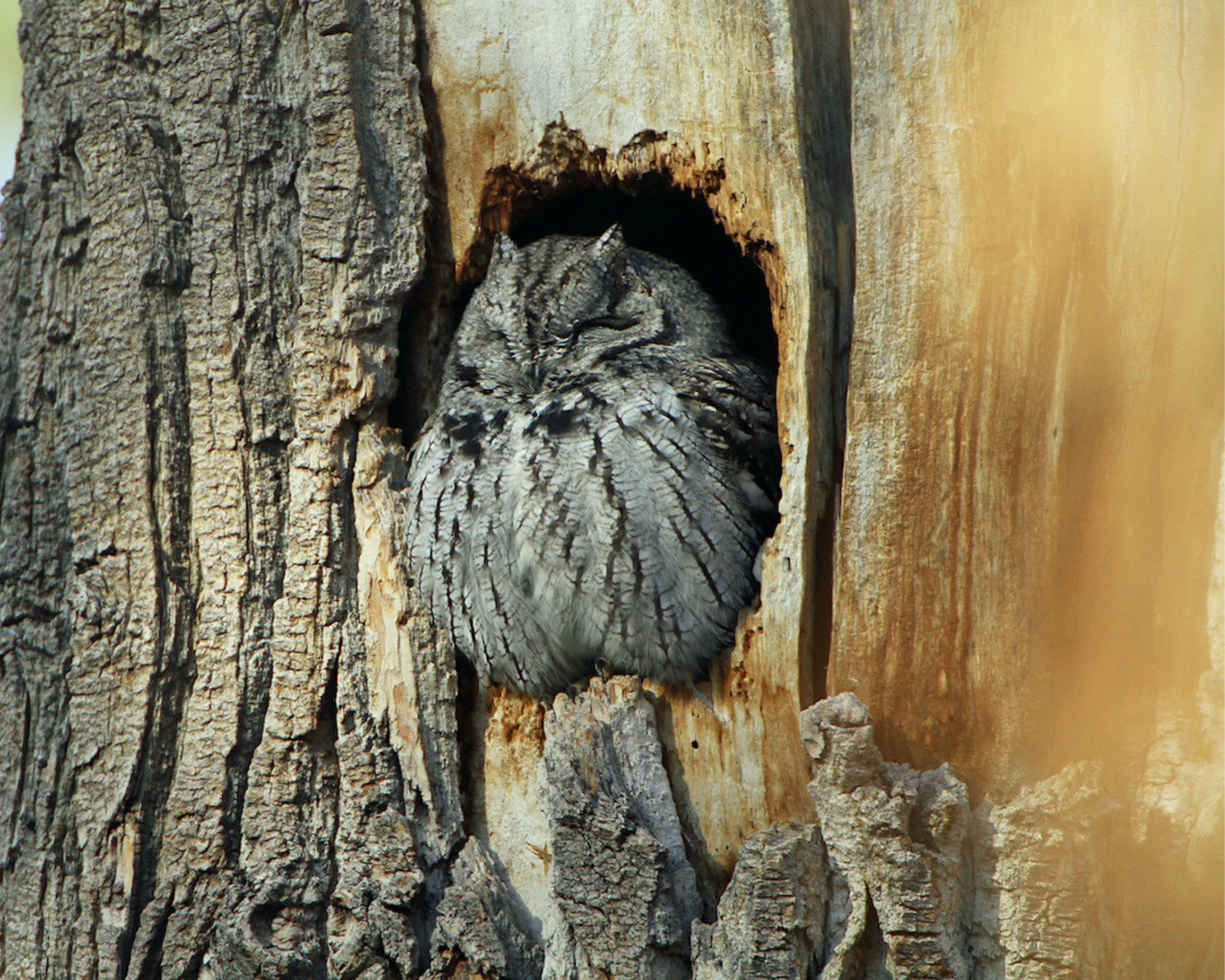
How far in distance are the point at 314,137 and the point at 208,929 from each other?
185 cm

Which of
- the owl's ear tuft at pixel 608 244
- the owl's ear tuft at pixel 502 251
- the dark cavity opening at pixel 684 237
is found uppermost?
the dark cavity opening at pixel 684 237

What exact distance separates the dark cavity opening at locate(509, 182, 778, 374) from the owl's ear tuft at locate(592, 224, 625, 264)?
0.22 metres

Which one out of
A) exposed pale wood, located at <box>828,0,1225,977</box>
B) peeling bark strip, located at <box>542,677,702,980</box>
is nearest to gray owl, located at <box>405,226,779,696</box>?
peeling bark strip, located at <box>542,677,702,980</box>

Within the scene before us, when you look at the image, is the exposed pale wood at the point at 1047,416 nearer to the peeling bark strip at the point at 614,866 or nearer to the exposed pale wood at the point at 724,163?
the exposed pale wood at the point at 724,163

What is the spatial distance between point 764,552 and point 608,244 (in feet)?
3.31

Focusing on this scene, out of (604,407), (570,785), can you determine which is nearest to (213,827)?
(570,785)

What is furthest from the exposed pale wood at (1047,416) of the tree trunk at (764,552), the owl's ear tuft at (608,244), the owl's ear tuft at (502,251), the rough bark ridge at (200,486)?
the rough bark ridge at (200,486)

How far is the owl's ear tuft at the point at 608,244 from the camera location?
2844 mm

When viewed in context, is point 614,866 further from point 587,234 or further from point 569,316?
point 587,234

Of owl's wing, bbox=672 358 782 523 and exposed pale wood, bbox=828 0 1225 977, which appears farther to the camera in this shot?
owl's wing, bbox=672 358 782 523

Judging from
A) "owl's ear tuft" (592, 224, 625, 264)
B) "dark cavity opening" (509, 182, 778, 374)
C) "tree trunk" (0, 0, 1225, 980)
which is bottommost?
"tree trunk" (0, 0, 1225, 980)

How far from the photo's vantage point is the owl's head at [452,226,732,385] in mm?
2801

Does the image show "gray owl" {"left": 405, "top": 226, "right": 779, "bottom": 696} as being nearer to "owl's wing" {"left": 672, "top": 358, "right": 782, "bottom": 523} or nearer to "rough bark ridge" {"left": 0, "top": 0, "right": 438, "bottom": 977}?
"owl's wing" {"left": 672, "top": 358, "right": 782, "bottom": 523}

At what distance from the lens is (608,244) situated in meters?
2.85
